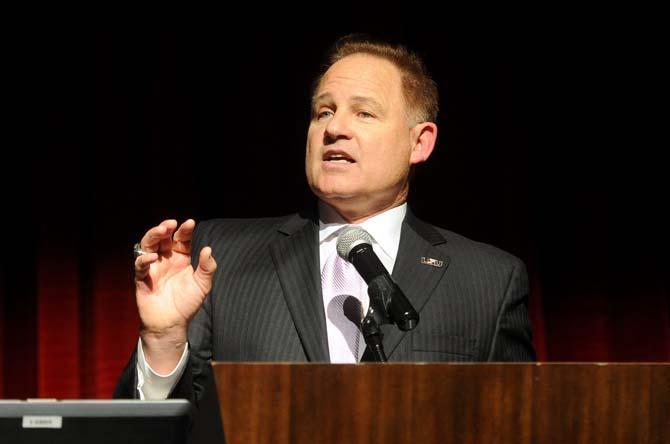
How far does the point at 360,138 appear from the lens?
183cm

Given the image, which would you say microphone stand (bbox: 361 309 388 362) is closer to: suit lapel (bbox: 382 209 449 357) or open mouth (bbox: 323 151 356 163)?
suit lapel (bbox: 382 209 449 357)

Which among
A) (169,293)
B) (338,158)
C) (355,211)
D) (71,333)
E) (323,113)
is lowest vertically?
(71,333)

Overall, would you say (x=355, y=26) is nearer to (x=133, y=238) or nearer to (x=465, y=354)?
(x=133, y=238)

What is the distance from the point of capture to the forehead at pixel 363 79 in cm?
190

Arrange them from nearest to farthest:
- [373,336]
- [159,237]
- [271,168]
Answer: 1. [373,336]
2. [159,237]
3. [271,168]

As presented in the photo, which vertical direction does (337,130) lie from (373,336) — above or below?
above

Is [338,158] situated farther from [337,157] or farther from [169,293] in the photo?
[169,293]

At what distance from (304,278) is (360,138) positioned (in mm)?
317

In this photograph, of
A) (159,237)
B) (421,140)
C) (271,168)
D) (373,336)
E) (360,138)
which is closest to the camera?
(373,336)

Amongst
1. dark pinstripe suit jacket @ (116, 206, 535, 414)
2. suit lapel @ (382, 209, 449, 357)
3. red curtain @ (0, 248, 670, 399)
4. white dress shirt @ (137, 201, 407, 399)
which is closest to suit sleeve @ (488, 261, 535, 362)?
dark pinstripe suit jacket @ (116, 206, 535, 414)

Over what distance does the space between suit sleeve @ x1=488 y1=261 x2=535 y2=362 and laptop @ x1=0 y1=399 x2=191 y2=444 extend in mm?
990

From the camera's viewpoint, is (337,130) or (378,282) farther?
(337,130)

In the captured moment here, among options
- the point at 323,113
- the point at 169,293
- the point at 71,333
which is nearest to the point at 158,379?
the point at 169,293

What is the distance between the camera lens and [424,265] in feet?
6.09
